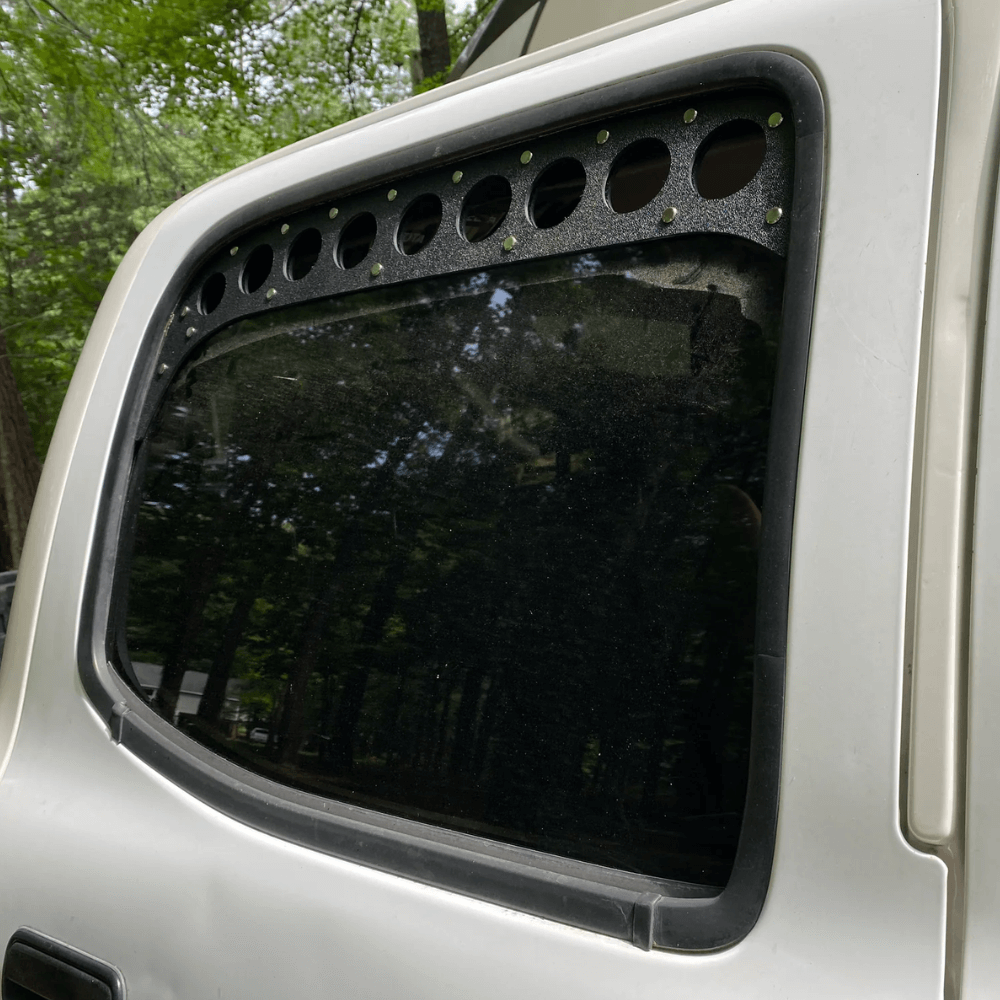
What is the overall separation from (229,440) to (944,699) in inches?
39.0

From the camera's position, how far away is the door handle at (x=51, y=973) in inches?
46.1

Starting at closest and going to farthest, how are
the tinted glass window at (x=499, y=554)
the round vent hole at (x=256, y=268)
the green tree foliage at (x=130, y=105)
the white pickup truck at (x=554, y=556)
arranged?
the white pickup truck at (x=554, y=556), the tinted glass window at (x=499, y=554), the round vent hole at (x=256, y=268), the green tree foliage at (x=130, y=105)

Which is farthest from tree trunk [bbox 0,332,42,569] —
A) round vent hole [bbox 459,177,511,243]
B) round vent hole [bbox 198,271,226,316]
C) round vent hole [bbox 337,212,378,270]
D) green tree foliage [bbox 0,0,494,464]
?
round vent hole [bbox 459,177,511,243]

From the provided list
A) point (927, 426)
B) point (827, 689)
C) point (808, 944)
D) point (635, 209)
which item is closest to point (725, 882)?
point (808, 944)

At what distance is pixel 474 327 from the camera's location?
1.18 metres

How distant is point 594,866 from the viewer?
954 mm

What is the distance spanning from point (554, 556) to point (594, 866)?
1.00 feet

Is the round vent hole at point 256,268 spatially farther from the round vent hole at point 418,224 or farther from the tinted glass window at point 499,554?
Answer: the round vent hole at point 418,224

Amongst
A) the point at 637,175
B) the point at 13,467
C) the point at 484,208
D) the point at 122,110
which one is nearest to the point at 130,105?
the point at 122,110

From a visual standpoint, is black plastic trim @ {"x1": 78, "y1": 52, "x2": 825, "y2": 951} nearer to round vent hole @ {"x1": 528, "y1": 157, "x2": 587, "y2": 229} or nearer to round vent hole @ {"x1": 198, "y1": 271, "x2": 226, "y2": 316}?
round vent hole @ {"x1": 528, "y1": 157, "x2": 587, "y2": 229}

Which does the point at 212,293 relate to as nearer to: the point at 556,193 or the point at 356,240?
the point at 356,240

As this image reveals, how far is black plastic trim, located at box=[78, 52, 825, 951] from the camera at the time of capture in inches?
33.0

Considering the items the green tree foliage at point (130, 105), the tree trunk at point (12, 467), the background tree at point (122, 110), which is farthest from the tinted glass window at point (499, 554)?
the tree trunk at point (12, 467)

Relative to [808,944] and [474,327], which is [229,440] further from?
[808,944]
